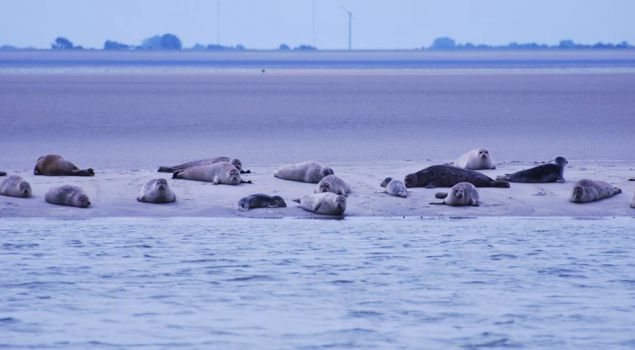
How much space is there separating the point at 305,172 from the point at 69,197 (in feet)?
8.60

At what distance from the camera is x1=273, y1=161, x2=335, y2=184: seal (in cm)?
1287

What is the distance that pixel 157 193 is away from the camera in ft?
38.8

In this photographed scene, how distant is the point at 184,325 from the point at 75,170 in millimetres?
6158

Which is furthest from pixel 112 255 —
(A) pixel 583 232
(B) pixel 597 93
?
(B) pixel 597 93

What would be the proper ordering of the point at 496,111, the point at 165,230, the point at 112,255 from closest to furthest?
the point at 112,255 < the point at 165,230 < the point at 496,111

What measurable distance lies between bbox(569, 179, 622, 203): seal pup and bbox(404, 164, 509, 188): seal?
2.92ft

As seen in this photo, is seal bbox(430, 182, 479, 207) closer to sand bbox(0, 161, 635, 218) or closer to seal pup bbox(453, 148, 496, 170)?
sand bbox(0, 161, 635, 218)

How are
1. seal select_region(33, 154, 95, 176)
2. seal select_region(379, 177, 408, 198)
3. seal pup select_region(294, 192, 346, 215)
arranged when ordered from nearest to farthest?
1. seal pup select_region(294, 192, 346, 215)
2. seal select_region(379, 177, 408, 198)
3. seal select_region(33, 154, 95, 176)

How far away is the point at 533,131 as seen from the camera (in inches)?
755

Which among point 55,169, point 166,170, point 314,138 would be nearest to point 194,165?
point 166,170

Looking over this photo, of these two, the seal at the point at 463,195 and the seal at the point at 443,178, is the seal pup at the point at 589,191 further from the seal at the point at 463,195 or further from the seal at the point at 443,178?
the seal at the point at 463,195

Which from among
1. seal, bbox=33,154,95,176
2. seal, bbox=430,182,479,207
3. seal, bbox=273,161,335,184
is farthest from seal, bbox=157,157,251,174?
seal, bbox=430,182,479,207

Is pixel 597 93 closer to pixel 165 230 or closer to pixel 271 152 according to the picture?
pixel 271 152

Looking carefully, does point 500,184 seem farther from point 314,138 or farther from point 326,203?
point 314,138
